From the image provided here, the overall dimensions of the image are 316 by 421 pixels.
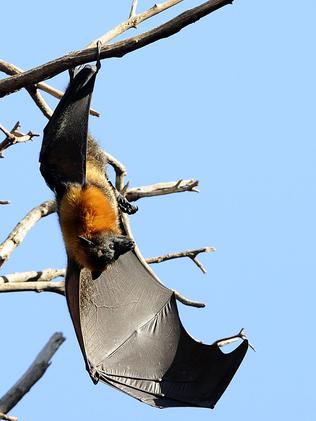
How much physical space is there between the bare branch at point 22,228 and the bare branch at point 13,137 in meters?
0.79

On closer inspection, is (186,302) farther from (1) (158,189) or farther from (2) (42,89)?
(2) (42,89)

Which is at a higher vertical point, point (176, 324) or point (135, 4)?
point (135, 4)

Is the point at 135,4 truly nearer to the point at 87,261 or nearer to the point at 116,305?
the point at 87,261

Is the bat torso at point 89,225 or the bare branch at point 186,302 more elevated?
the bat torso at point 89,225

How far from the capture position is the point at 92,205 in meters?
8.52

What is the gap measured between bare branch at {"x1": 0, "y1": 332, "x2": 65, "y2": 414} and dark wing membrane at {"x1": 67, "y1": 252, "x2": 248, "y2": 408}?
1.57 metres

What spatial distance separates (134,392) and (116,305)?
1.12 metres

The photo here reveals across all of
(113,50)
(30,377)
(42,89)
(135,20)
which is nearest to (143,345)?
(30,377)

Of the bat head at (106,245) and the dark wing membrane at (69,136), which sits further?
the bat head at (106,245)

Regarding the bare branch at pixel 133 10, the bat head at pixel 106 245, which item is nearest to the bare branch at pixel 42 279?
the bat head at pixel 106 245

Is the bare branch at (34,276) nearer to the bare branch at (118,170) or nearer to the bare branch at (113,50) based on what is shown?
the bare branch at (118,170)

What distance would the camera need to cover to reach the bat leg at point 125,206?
360 inches

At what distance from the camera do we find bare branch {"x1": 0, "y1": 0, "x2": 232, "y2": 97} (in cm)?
573

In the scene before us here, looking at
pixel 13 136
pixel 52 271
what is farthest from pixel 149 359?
pixel 13 136
